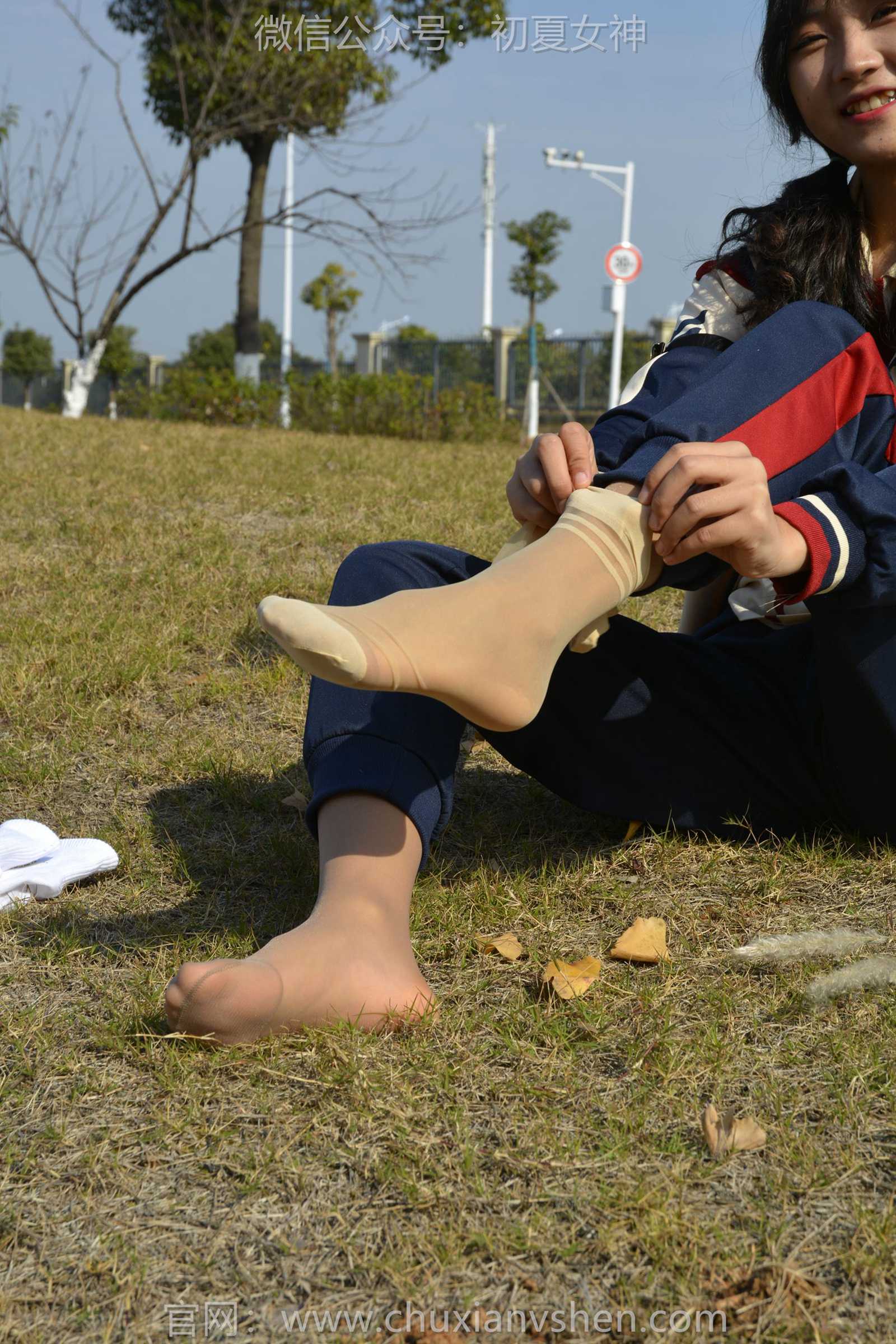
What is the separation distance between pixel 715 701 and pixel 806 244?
30.3 inches

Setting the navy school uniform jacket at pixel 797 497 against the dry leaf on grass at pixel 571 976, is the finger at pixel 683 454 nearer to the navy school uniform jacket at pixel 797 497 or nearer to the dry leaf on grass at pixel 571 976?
the navy school uniform jacket at pixel 797 497

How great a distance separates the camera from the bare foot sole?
4.49 ft

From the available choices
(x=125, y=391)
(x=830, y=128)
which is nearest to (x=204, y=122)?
(x=125, y=391)

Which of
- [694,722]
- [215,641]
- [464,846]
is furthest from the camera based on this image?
[215,641]

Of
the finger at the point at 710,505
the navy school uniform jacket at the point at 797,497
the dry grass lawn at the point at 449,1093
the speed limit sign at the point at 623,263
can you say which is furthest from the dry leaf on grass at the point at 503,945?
the speed limit sign at the point at 623,263

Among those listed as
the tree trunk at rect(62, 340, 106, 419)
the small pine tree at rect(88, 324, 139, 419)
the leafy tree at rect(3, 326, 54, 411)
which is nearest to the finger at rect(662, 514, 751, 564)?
the tree trunk at rect(62, 340, 106, 419)

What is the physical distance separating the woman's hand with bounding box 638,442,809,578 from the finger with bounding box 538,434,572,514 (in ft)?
0.46

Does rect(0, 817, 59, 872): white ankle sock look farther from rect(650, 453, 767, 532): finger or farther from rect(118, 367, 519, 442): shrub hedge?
rect(118, 367, 519, 442): shrub hedge

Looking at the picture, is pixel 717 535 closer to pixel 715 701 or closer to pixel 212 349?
pixel 715 701

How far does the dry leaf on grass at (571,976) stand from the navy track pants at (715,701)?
0.23 m

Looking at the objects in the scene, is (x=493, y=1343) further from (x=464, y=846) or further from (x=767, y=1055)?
(x=464, y=846)

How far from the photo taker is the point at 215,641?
317 cm

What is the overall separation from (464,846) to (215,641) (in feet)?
4.25

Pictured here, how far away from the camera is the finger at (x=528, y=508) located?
1635 millimetres
